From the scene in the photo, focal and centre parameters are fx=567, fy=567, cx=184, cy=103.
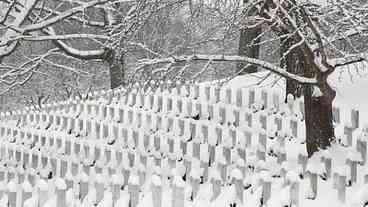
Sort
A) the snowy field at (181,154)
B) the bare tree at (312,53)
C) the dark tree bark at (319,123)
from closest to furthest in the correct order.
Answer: the snowy field at (181,154)
the bare tree at (312,53)
the dark tree bark at (319,123)

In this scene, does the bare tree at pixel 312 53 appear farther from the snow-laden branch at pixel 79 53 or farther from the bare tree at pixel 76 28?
the snow-laden branch at pixel 79 53

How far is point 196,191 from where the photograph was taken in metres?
4.91

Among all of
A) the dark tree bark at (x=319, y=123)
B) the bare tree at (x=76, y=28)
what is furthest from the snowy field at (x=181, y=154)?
the bare tree at (x=76, y=28)

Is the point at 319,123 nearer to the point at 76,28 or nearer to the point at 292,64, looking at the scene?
the point at 292,64

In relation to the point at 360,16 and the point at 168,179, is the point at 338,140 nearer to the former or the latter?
the point at 360,16

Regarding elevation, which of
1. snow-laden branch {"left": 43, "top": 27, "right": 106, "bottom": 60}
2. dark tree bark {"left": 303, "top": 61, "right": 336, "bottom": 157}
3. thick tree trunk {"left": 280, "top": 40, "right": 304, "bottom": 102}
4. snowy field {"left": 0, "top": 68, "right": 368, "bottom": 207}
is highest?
snow-laden branch {"left": 43, "top": 27, "right": 106, "bottom": 60}

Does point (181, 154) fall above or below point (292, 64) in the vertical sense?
below

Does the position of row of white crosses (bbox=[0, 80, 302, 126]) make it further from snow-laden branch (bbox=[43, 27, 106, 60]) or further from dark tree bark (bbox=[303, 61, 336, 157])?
snow-laden branch (bbox=[43, 27, 106, 60])

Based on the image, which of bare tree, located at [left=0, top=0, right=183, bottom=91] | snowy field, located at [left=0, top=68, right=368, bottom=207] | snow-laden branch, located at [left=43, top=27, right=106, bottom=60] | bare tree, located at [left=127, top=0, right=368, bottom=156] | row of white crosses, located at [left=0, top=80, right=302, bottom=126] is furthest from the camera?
snow-laden branch, located at [left=43, top=27, right=106, bottom=60]

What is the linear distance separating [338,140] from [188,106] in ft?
9.59

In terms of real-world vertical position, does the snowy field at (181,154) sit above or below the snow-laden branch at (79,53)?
below

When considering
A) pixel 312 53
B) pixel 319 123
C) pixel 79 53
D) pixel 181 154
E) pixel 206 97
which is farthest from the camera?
pixel 79 53

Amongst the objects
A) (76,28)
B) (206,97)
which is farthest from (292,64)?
(76,28)

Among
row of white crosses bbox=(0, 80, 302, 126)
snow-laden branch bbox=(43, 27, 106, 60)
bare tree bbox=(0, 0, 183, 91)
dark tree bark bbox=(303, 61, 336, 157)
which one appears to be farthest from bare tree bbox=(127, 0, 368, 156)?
snow-laden branch bbox=(43, 27, 106, 60)
